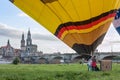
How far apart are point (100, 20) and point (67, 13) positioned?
3.20 ft

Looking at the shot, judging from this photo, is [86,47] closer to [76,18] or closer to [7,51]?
[76,18]

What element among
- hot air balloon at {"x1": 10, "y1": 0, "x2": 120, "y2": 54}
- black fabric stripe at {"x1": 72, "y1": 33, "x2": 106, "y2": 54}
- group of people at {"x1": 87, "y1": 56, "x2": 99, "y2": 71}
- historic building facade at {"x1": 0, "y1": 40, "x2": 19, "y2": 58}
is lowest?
group of people at {"x1": 87, "y1": 56, "x2": 99, "y2": 71}

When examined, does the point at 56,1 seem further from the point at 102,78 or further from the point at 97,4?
the point at 102,78

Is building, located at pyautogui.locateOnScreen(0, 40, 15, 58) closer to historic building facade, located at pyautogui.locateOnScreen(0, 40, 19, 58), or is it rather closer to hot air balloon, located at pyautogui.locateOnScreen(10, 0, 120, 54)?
historic building facade, located at pyautogui.locateOnScreen(0, 40, 19, 58)

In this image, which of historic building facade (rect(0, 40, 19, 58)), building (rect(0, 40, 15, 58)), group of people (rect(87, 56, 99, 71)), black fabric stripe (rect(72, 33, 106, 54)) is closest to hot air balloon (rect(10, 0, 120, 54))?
black fabric stripe (rect(72, 33, 106, 54))

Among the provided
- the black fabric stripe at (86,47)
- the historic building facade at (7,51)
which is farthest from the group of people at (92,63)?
the historic building facade at (7,51)

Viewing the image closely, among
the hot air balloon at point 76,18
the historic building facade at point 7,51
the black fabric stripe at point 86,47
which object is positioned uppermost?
the historic building facade at point 7,51

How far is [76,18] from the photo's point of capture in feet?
33.5

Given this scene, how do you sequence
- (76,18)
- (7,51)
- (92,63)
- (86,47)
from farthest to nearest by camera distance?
(7,51), (92,63), (86,47), (76,18)

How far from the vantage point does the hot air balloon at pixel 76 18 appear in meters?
10.0

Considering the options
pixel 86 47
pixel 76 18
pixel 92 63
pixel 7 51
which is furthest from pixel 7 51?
pixel 76 18

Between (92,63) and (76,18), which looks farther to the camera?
(92,63)

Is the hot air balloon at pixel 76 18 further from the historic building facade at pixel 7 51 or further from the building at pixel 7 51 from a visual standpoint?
the building at pixel 7 51

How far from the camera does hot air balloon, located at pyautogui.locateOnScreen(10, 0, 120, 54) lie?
1002cm
